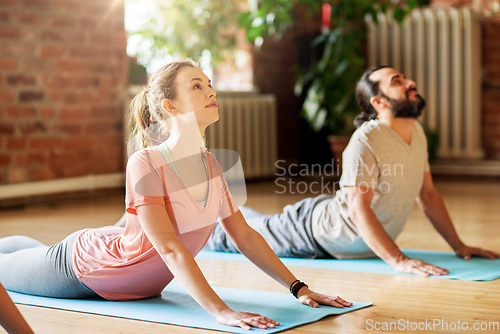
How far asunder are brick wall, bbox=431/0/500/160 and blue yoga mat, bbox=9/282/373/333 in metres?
4.39

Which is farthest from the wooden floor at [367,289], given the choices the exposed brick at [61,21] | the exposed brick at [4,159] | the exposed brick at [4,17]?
the exposed brick at [61,21]

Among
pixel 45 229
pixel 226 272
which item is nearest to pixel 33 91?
pixel 45 229

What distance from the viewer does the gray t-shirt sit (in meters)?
2.27

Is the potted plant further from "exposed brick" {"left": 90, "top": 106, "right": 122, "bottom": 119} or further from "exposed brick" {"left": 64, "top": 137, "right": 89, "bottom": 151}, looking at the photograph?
"exposed brick" {"left": 64, "top": 137, "right": 89, "bottom": 151}

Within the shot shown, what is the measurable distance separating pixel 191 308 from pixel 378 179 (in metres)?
0.91

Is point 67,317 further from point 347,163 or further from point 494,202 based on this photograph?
point 494,202

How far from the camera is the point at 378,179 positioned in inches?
90.1

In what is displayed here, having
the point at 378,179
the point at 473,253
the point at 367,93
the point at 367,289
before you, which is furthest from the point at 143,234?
the point at 473,253

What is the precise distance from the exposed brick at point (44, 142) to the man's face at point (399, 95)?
8.97ft

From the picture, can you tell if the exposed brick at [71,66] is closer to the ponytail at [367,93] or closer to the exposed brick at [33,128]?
the exposed brick at [33,128]

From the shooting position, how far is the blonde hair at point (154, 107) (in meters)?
1.65

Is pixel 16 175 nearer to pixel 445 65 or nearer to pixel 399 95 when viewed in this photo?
pixel 399 95

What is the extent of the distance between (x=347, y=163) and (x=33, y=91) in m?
2.75

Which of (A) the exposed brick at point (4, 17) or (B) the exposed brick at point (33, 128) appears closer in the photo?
(A) the exposed brick at point (4, 17)
